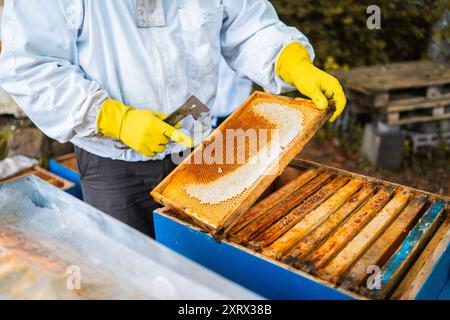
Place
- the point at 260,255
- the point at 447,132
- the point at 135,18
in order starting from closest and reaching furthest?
the point at 260,255 < the point at 135,18 < the point at 447,132

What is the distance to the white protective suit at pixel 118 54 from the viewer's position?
74.4 inches

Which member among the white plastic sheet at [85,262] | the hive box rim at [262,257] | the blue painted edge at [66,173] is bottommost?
the blue painted edge at [66,173]

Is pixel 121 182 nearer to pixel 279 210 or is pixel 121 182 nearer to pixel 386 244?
pixel 279 210

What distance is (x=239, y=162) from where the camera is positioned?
1.86 metres

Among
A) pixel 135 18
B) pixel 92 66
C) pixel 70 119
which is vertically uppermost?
pixel 135 18

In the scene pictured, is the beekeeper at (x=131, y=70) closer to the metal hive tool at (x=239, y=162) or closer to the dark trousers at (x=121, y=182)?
the dark trousers at (x=121, y=182)

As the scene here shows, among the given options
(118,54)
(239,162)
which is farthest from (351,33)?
(239,162)

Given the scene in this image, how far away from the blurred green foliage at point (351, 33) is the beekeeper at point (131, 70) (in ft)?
10.9

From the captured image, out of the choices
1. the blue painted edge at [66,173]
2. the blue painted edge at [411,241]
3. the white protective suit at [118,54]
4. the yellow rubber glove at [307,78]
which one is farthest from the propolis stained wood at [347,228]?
the blue painted edge at [66,173]

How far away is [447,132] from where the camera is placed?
4664 mm
